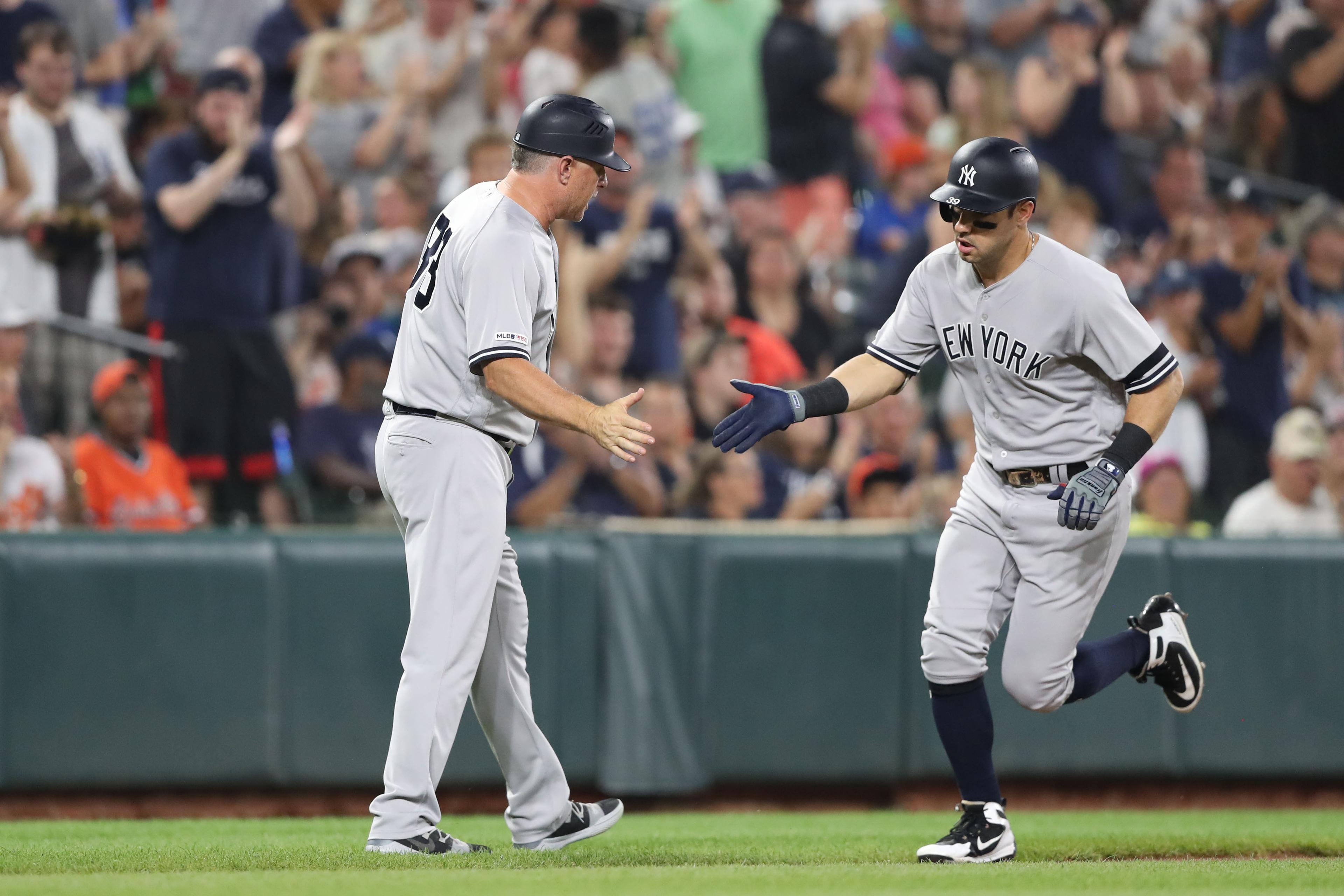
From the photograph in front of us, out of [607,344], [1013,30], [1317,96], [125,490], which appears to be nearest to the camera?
[125,490]

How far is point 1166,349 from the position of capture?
181 inches

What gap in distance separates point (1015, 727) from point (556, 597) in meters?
2.10

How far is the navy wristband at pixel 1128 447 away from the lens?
446 cm

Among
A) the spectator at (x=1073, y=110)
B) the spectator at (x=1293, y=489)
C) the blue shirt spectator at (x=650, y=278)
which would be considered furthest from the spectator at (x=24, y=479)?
the spectator at (x=1073, y=110)

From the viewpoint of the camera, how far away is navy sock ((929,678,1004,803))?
183 inches

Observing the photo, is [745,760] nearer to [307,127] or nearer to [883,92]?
[307,127]

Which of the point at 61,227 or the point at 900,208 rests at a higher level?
the point at 900,208

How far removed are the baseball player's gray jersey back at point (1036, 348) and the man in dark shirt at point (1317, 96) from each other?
24.9 feet

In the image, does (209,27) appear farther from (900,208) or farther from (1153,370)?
(1153,370)

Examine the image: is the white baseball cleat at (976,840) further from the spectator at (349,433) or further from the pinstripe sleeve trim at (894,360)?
the spectator at (349,433)

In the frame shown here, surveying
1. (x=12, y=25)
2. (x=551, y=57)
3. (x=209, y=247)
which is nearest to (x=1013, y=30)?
(x=551, y=57)

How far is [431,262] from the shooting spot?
4410 millimetres

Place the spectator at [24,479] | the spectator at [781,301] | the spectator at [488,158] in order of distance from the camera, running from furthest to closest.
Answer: the spectator at [781,301], the spectator at [488,158], the spectator at [24,479]

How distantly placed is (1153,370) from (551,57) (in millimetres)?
5777
